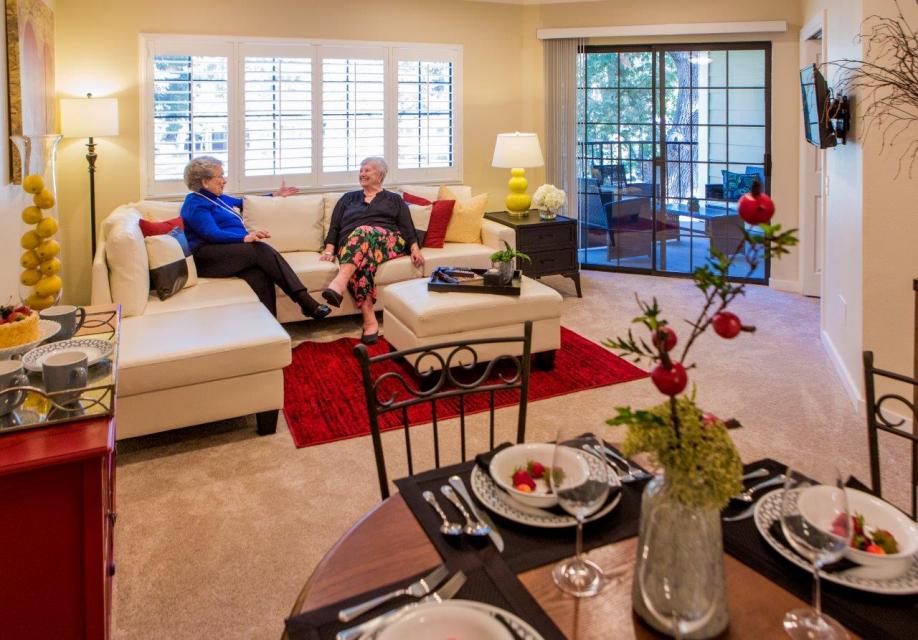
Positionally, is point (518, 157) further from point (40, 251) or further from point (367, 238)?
point (40, 251)

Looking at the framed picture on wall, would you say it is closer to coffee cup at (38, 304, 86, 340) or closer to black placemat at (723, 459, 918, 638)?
coffee cup at (38, 304, 86, 340)

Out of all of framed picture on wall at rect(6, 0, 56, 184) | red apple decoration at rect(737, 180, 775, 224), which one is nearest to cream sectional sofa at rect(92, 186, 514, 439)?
framed picture on wall at rect(6, 0, 56, 184)

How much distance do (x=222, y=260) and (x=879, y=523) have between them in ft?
14.3

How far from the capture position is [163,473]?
10.4 ft

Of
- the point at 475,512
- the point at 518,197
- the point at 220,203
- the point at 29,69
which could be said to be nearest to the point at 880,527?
the point at 475,512

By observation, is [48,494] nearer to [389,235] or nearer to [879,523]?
[879,523]

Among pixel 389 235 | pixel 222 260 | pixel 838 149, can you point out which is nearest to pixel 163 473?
pixel 222 260

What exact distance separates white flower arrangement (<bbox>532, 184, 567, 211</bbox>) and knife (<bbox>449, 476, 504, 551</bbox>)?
4869 mm

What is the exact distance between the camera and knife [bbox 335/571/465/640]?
1059mm

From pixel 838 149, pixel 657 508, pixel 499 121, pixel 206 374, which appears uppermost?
pixel 499 121

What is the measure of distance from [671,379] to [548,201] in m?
5.27

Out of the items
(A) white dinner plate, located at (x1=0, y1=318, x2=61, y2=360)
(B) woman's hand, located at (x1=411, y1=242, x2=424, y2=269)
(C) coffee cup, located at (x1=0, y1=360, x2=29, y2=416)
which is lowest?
(C) coffee cup, located at (x1=0, y1=360, x2=29, y2=416)

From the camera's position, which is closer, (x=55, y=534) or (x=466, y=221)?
(x=55, y=534)

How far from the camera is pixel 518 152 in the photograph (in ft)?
19.9
